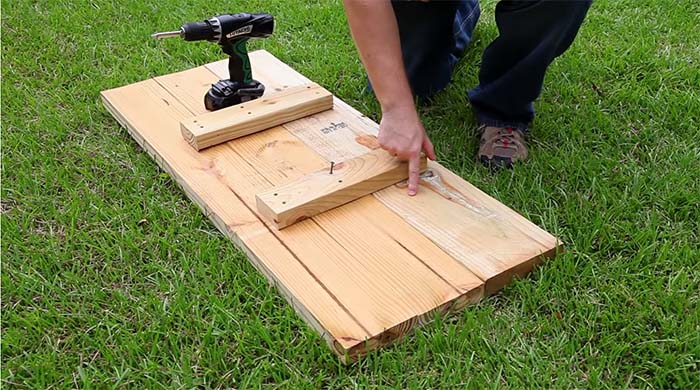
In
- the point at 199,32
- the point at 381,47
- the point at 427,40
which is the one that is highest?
the point at 381,47

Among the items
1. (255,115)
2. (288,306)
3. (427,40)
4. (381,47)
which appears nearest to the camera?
(288,306)

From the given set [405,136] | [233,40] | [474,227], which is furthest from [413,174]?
[233,40]

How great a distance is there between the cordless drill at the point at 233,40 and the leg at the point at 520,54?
0.71 meters

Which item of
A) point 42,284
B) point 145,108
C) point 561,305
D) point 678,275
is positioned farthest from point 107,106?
point 678,275

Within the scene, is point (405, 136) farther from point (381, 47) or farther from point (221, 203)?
point (221, 203)

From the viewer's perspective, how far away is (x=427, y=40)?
243 centimetres

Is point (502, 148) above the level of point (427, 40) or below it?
below

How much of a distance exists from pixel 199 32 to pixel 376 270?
1.01 metres

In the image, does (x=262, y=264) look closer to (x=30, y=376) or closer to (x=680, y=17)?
(x=30, y=376)

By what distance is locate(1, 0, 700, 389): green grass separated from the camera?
1.50m

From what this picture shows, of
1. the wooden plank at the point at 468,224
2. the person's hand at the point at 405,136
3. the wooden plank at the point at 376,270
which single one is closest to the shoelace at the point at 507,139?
the wooden plank at the point at 468,224

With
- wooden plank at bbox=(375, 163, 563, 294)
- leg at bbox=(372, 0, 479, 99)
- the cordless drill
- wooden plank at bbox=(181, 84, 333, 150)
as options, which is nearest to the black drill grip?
the cordless drill

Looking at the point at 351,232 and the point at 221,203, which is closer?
the point at 351,232

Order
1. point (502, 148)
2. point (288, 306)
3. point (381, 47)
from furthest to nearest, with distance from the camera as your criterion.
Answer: point (502, 148) → point (381, 47) → point (288, 306)
